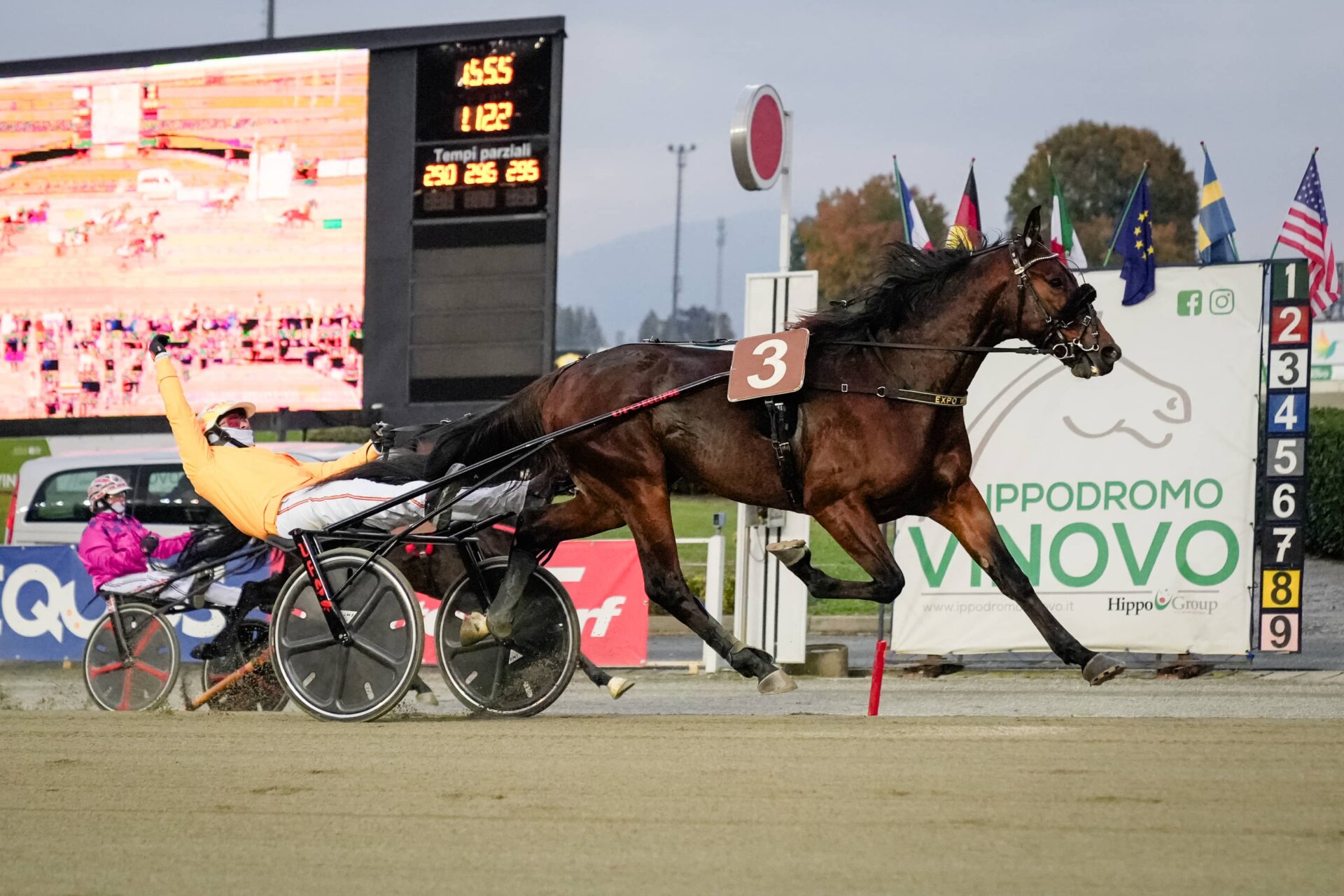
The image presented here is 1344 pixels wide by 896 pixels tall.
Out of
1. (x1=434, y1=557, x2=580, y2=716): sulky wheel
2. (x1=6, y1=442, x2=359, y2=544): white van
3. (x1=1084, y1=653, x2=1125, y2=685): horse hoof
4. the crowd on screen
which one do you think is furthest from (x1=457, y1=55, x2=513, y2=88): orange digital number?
(x1=1084, y1=653, x2=1125, y2=685): horse hoof

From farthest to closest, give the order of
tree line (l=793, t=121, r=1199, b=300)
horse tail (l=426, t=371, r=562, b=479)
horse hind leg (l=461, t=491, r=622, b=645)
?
1. tree line (l=793, t=121, r=1199, b=300)
2. horse tail (l=426, t=371, r=562, b=479)
3. horse hind leg (l=461, t=491, r=622, b=645)

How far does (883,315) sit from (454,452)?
1940 millimetres

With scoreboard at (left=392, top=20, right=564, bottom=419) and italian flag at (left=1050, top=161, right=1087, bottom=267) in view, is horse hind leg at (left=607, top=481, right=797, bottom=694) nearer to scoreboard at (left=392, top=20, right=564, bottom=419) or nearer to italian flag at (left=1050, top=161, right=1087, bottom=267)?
italian flag at (left=1050, top=161, right=1087, bottom=267)

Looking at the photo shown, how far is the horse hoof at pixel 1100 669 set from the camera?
18.1 ft

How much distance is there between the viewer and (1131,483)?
30.7ft

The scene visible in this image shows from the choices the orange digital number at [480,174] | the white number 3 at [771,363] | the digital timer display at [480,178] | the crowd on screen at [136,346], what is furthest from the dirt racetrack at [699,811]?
the crowd on screen at [136,346]

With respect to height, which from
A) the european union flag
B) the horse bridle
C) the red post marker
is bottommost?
the red post marker

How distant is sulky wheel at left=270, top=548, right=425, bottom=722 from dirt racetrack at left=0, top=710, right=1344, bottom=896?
0.74 metres

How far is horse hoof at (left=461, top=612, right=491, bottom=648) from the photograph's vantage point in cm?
639

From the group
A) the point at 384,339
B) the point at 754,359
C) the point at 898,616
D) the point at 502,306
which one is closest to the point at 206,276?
the point at 384,339

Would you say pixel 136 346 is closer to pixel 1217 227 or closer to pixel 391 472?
pixel 391 472

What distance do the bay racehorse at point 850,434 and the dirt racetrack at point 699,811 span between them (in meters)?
0.72

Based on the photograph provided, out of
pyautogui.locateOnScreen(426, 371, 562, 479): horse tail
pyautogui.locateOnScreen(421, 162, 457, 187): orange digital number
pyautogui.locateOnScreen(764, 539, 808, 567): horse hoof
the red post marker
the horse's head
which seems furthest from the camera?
pyautogui.locateOnScreen(421, 162, 457, 187): orange digital number

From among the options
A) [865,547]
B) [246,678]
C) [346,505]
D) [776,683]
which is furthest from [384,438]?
[865,547]
